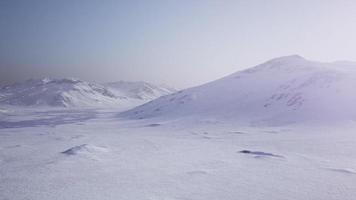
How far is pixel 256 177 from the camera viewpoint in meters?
14.4

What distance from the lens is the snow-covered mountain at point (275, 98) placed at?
49531 mm

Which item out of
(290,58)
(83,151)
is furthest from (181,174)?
(290,58)

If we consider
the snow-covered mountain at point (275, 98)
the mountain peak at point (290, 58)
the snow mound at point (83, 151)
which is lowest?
the snow mound at point (83, 151)

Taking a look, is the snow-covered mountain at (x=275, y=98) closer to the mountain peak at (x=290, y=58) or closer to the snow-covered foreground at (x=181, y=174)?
the mountain peak at (x=290, y=58)

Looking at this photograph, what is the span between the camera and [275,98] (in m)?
63.4

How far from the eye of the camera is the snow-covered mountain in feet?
163

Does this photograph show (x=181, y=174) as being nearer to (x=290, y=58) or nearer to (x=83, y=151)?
(x=83, y=151)

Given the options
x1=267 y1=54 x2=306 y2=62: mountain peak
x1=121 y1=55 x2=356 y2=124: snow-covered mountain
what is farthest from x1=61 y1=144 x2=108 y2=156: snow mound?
x1=267 y1=54 x2=306 y2=62: mountain peak

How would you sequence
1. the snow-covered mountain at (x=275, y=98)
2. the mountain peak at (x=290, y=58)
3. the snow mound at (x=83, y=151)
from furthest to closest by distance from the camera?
the mountain peak at (x=290, y=58) < the snow-covered mountain at (x=275, y=98) < the snow mound at (x=83, y=151)

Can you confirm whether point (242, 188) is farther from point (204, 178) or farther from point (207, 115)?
point (207, 115)

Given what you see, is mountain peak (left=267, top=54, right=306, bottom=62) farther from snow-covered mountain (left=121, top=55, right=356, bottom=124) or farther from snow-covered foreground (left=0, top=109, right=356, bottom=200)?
snow-covered foreground (left=0, top=109, right=356, bottom=200)

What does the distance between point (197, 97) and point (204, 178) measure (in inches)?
2848

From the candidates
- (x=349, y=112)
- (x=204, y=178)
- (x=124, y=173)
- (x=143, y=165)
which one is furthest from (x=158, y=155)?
(x=349, y=112)

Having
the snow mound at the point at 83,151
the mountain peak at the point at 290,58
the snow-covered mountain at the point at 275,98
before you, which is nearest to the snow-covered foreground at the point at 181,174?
the snow mound at the point at 83,151
